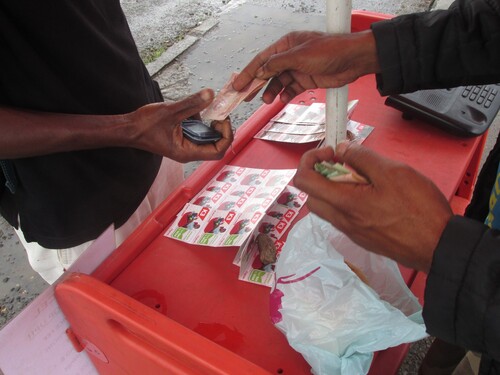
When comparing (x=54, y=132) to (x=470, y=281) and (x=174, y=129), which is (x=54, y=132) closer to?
(x=174, y=129)

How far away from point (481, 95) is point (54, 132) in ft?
3.81

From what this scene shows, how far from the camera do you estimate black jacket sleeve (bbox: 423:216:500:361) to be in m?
0.56

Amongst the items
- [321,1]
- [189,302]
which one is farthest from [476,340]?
[321,1]

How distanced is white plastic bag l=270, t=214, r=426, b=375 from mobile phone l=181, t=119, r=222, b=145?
1.03 ft

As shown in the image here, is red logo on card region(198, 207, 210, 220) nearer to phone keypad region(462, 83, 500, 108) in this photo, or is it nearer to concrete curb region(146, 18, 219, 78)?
phone keypad region(462, 83, 500, 108)

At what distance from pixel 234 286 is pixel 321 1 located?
356cm

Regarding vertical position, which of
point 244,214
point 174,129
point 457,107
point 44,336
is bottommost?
point 44,336

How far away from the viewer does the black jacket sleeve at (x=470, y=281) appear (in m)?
0.56

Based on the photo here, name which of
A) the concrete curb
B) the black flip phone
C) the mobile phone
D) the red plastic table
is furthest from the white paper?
the concrete curb

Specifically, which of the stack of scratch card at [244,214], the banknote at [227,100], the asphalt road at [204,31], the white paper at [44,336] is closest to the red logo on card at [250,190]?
the stack of scratch card at [244,214]

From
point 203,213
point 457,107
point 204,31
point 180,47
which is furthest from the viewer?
point 204,31

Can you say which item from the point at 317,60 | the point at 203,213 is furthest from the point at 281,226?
the point at 317,60

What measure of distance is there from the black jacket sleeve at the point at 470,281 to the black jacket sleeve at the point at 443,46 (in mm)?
470

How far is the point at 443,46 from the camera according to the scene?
0.92 metres
